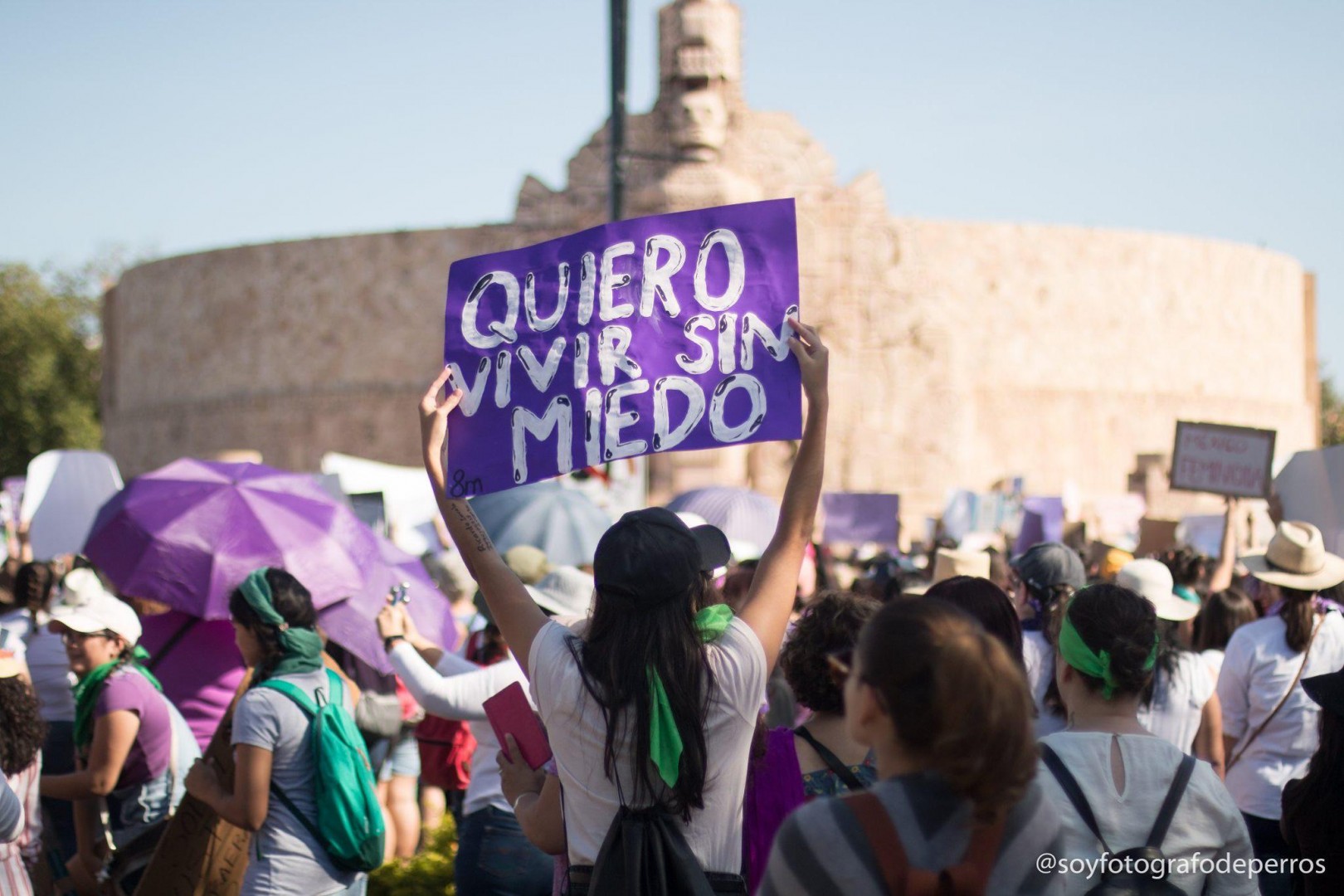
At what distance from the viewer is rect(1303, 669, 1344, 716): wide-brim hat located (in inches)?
131

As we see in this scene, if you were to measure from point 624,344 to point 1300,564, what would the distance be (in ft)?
9.14

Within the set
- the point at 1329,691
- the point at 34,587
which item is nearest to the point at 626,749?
the point at 1329,691

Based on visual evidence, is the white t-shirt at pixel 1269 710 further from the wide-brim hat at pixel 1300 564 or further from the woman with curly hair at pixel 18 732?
the woman with curly hair at pixel 18 732

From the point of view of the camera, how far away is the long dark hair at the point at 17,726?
3.89 meters

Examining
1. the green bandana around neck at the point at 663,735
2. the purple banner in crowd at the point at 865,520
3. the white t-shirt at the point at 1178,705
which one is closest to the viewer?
the green bandana around neck at the point at 663,735

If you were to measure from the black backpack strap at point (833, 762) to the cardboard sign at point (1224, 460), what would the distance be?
6145 mm

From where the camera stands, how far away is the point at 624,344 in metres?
3.56

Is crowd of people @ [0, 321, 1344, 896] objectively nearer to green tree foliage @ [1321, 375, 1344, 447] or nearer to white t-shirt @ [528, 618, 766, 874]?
white t-shirt @ [528, 618, 766, 874]

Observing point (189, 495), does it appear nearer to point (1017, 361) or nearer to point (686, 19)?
point (686, 19)

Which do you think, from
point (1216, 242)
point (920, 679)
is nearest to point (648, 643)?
point (920, 679)

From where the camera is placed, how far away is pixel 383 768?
21.5 feet

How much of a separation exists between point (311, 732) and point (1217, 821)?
7.59 ft

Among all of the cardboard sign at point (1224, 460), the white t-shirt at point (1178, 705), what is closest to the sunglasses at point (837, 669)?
the white t-shirt at point (1178, 705)

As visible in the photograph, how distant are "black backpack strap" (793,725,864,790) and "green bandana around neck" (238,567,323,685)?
5.06ft
